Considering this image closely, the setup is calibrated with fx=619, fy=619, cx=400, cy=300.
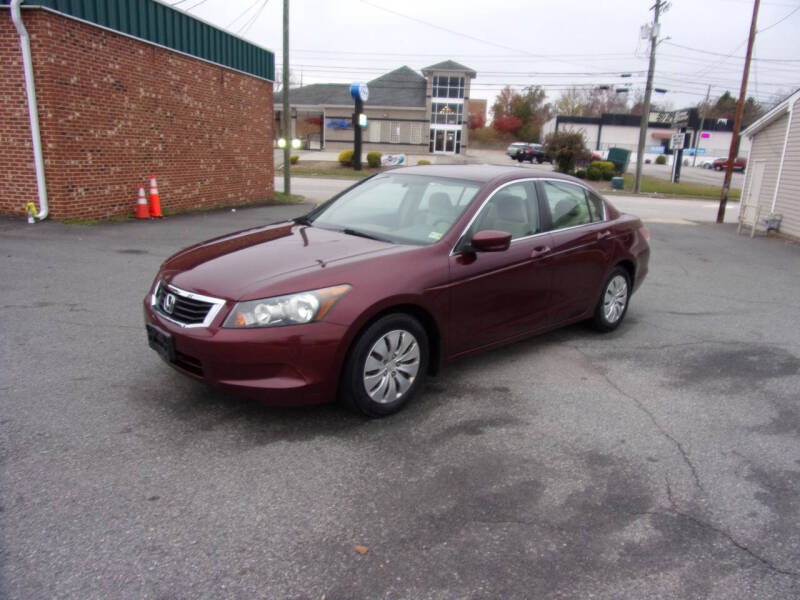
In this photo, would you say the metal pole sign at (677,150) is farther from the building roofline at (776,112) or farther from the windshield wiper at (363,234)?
the windshield wiper at (363,234)

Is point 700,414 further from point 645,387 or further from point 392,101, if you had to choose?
point 392,101

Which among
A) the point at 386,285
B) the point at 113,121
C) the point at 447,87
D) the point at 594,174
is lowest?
the point at 594,174

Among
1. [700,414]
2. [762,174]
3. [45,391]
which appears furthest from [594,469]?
[762,174]

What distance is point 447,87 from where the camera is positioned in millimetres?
59219

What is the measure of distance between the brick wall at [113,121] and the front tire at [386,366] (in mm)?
9189

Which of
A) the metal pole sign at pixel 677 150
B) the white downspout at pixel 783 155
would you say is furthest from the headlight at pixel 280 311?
the metal pole sign at pixel 677 150

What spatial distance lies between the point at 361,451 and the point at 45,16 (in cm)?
1007

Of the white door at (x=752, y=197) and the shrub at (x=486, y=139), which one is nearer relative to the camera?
the white door at (x=752, y=197)

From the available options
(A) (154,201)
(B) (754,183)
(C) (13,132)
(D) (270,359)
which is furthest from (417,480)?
(B) (754,183)

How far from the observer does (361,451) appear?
3551mm

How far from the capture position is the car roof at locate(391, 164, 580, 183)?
496 centimetres

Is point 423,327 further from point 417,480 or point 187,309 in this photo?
point 187,309

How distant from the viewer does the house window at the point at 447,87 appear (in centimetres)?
5888

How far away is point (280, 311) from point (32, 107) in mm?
9185
